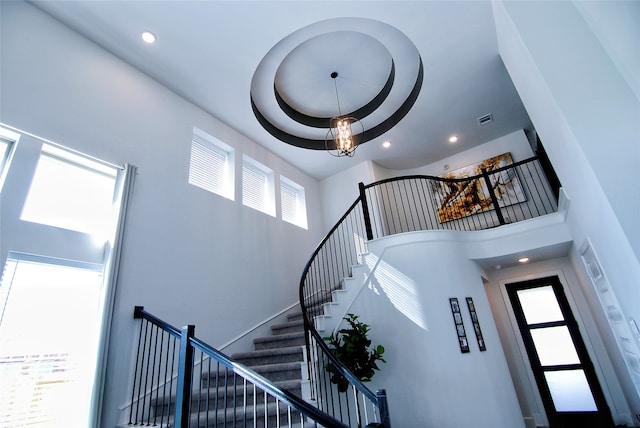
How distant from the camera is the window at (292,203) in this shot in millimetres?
6586

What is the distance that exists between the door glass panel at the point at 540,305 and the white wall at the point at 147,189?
4259 mm

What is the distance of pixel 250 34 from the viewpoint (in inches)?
155

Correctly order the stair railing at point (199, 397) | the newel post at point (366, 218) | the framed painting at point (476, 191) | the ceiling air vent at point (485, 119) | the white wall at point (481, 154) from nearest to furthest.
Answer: the stair railing at point (199, 397) → the newel post at point (366, 218) → the ceiling air vent at point (485, 119) → the framed painting at point (476, 191) → the white wall at point (481, 154)

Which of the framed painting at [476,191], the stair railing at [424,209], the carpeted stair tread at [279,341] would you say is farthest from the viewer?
the framed painting at [476,191]

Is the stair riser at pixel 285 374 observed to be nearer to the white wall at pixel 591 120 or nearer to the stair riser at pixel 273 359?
the stair riser at pixel 273 359

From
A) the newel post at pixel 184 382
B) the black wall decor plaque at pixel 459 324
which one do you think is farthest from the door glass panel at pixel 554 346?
the newel post at pixel 184 382

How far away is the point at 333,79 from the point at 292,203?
9.17 feet

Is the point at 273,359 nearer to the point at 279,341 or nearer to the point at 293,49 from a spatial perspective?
the point at 279,341

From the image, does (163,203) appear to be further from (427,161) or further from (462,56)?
(427,161)

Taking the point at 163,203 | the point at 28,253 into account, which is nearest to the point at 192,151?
the point at 163,203

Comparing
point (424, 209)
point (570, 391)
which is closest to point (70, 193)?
point (424, 209)

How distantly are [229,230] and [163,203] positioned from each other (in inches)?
43.9

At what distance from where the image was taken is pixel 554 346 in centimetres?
496

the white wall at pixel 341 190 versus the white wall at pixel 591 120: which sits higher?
the white wall at pixel 341 190
